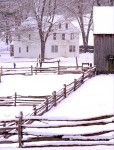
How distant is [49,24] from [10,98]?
108ft

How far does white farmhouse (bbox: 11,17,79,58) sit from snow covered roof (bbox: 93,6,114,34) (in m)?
22.7

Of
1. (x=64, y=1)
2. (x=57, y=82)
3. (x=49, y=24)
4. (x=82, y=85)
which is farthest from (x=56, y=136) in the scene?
(x=64, y=1)

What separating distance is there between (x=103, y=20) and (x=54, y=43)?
2614 centimetres

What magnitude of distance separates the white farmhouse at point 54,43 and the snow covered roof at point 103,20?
892 inches

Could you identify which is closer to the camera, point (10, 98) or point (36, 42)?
point (10, 98)

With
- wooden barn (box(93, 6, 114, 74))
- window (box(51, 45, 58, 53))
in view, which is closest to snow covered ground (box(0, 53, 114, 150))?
wooden barn (box(93, 6, 114, 74))

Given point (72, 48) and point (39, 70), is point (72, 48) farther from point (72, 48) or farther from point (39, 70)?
point (39, 70)

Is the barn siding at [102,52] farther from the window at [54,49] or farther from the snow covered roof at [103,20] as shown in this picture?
the window at [54,49]

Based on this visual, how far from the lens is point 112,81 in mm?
30828

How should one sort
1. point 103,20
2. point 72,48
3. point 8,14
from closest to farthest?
point 8,14 < point 103,20 < point 72,48

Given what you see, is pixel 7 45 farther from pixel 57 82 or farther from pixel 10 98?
pixel 10 98

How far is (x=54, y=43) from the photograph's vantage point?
203 feet

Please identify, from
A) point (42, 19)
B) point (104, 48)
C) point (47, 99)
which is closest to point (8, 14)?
point (104, 48)

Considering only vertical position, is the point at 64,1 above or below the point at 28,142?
above
